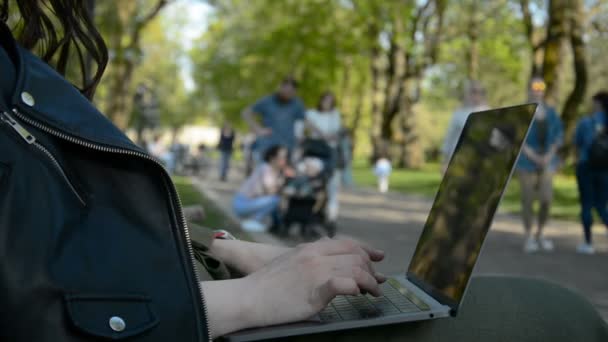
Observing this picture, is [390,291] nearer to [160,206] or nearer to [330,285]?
[330,285]

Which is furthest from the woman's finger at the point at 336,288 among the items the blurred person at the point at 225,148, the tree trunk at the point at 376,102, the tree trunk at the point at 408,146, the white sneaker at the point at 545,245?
the tree trunk at the point at 376,102

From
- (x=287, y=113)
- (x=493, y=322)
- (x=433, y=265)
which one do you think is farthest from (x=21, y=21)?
(x=287, y=113)

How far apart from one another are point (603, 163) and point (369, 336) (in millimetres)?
8166

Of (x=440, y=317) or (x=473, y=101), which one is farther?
(x=473, y=101)

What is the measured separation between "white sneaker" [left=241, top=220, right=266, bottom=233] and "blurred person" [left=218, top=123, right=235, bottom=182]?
615 inches

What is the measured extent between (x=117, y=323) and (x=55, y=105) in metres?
0.39

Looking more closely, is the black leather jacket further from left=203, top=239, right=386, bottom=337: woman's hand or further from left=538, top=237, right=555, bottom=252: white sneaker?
left=538, top=237, right=555, bottom=252: white sneaker

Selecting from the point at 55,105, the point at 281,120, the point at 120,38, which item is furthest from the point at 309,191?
the point at 120,38

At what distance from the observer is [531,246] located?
8922mm

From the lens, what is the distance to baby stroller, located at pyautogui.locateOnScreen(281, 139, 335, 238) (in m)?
9.61

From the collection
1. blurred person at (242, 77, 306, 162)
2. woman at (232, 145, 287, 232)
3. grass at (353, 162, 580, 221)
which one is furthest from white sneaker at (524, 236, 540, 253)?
blurred person at (242, 77, 306, 162)

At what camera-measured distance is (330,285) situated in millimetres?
1393

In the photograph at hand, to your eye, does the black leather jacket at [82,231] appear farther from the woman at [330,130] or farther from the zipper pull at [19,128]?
the woman at [330,130]

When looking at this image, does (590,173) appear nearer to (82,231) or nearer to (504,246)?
(504,246)
